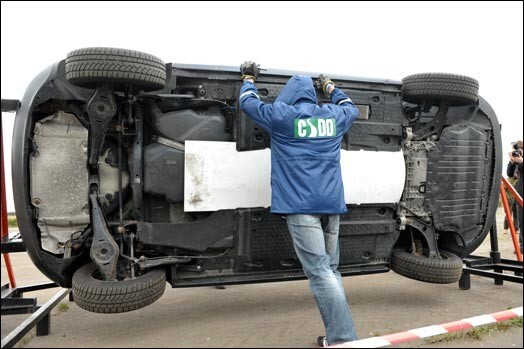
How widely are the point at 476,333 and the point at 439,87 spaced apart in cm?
200

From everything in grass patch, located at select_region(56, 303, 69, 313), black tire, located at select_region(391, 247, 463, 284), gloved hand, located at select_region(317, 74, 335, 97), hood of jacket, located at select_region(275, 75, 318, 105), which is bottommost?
grass patch, located at select_region(56, 303, 69, 313)

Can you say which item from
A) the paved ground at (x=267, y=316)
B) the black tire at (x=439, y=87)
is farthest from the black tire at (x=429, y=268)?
the black tire at (x=439, y=87)

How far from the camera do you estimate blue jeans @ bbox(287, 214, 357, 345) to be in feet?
8.68

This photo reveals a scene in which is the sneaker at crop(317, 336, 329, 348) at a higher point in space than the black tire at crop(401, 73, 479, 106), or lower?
lower

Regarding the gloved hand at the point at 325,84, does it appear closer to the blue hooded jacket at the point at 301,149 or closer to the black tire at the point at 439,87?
the blue hooded jacket at the point at 301,149

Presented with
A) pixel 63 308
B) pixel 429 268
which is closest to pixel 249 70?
pixel 429 268

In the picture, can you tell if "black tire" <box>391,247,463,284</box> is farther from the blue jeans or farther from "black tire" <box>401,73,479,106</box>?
"black tire" <box>401,73,479,106</box>

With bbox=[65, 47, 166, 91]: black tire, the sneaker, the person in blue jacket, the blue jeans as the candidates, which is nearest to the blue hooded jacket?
the person in blue jacket

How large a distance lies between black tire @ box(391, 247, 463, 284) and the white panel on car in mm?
656

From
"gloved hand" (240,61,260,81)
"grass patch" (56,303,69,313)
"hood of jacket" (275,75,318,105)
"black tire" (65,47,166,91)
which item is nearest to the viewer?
"black tire" (65,47,166,91)

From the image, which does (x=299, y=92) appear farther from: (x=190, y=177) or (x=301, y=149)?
(x=190, y=177)

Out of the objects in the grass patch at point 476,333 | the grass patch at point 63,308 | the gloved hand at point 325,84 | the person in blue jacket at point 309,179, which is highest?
the gloved hand at point 325,84

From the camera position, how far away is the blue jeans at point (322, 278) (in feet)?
8.68

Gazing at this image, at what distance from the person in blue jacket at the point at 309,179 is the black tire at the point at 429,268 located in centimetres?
109
